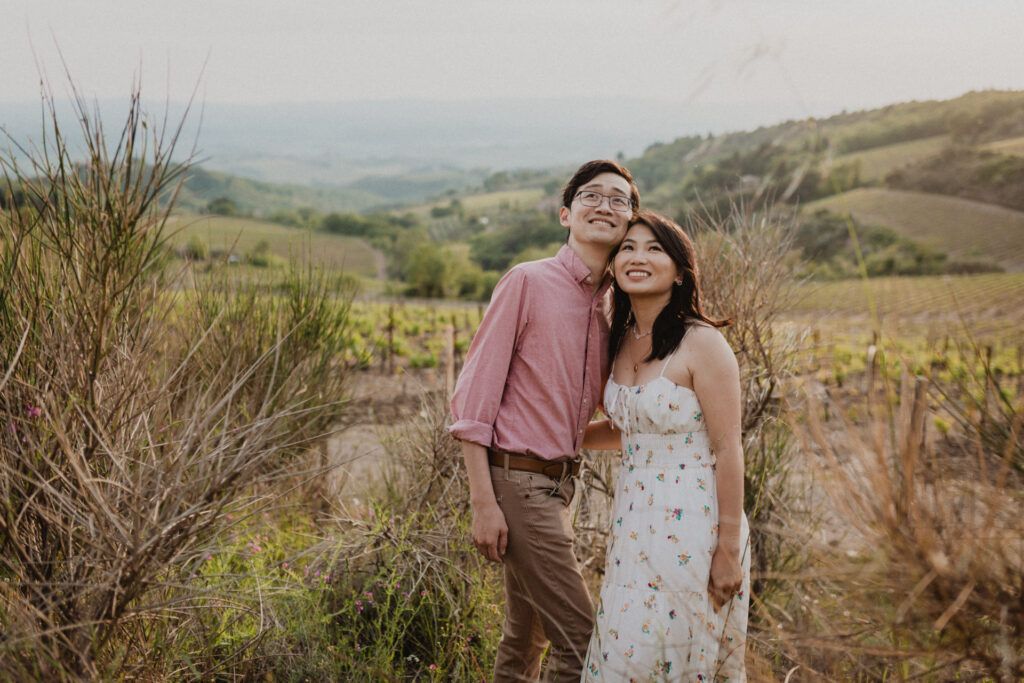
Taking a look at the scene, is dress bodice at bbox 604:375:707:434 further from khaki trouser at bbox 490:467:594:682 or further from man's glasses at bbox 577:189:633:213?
man's glasses at bbox 577:189:633:213

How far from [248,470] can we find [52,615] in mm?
539

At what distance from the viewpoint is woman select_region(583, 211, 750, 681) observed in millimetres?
2268

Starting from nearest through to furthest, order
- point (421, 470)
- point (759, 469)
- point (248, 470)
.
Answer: point (248, 470), point (421, 470), point (759, 469)

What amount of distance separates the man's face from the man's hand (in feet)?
3.20

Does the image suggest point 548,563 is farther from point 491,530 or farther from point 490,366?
point 490,366

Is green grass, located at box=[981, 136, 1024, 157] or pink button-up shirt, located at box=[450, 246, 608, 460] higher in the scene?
green grass, located at box=[981, 136, 1024, 157]

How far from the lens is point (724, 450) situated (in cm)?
235

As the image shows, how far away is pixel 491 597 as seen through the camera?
3.46 m

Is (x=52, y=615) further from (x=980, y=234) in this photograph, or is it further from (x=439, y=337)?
(x=980, y=234)

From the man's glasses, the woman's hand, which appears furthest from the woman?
the man's glasses

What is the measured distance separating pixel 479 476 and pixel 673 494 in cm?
64

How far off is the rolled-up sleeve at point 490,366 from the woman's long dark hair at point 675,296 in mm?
455

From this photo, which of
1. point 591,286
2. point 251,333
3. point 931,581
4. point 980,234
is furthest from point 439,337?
point 980,234

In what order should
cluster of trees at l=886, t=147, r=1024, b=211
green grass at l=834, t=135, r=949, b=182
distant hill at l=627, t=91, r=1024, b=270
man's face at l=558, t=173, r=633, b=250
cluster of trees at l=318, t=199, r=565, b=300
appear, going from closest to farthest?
man's face at l=558, t=173, r=633, b=250
cluster of trees at l=318, t=199, r=565, b=300
distant hill at l=627, t=91, r=1024, b=270
cluster of trees at l=886, t=147, r=1024, b=211
green grass at l=834, t=135, r=949, b=182
